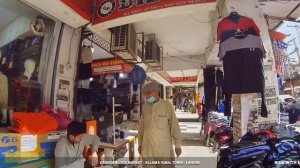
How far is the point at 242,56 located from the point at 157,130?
1.43 m

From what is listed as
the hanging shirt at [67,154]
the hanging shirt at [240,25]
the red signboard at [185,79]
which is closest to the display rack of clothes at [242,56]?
the hanging shirt at [240,25]

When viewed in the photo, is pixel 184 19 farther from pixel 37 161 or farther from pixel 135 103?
pixel 135 103

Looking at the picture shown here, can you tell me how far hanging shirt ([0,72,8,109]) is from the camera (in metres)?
3.23

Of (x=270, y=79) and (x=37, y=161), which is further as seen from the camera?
(x=270, y=79)

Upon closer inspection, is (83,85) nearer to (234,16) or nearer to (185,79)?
(234,16)

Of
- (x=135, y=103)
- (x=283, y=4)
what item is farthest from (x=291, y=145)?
(x=135, y=103)

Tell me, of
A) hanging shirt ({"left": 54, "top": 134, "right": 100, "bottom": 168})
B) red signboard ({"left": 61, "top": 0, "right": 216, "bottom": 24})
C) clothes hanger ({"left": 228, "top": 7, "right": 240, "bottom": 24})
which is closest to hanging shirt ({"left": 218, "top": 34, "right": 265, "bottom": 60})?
clothes hanger ({"left": 228, "top": 7, "right": 240, "bottom": 24})

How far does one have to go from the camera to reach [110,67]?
8.43 metres

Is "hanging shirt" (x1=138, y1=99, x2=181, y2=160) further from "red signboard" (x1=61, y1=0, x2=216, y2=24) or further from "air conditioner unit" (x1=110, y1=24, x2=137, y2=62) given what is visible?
"air conditioner unit" (x1=110, y1=24, x2=137, y2=62)

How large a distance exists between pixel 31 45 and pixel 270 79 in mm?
3703

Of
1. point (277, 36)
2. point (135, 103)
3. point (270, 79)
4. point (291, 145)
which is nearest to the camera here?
point (291, 145)

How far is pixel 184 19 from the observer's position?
209 inches

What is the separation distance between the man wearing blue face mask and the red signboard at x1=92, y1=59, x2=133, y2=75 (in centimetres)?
482

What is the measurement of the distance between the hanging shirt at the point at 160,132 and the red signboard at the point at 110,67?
4.89 m
